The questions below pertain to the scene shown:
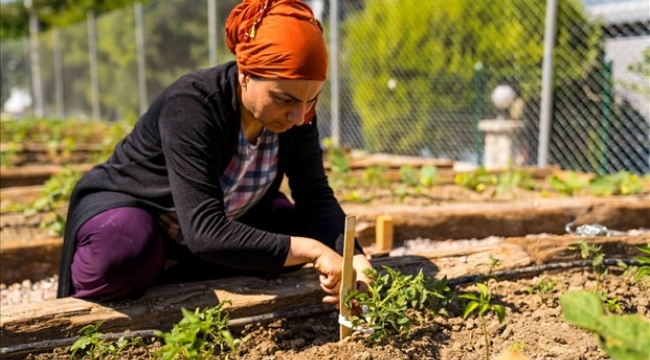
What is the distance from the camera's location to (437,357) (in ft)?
6.11

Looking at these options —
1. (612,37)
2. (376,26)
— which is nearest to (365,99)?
(376,26)

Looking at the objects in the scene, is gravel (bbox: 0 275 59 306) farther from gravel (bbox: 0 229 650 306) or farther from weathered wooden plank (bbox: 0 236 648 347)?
weathered wooden plank (bbox: 0 236 648 347)

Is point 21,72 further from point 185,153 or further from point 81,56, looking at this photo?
point 185,153

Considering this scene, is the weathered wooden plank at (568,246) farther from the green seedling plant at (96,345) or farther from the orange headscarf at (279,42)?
the green seedling plant at (96,345)

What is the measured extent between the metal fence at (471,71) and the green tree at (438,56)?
1cm

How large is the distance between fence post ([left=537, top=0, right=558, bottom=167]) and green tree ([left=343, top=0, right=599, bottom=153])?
0.57m

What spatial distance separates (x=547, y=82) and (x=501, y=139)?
1112mm

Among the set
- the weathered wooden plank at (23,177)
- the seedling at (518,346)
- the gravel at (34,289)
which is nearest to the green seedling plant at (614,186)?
the gravel at (34,289)

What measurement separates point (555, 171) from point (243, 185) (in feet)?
12.1

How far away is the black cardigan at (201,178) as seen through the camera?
6.44ft

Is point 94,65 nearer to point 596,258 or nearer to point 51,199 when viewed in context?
point 51,199

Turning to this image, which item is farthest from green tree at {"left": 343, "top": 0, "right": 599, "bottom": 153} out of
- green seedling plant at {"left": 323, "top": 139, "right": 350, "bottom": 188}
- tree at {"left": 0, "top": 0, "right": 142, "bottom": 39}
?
tree at {"left": 0, "top": 0, "right": 142, "bottom": 39}

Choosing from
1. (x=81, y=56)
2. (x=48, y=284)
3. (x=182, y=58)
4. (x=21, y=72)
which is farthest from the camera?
(x=21, y=72)

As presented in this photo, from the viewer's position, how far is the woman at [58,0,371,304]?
195 cm
